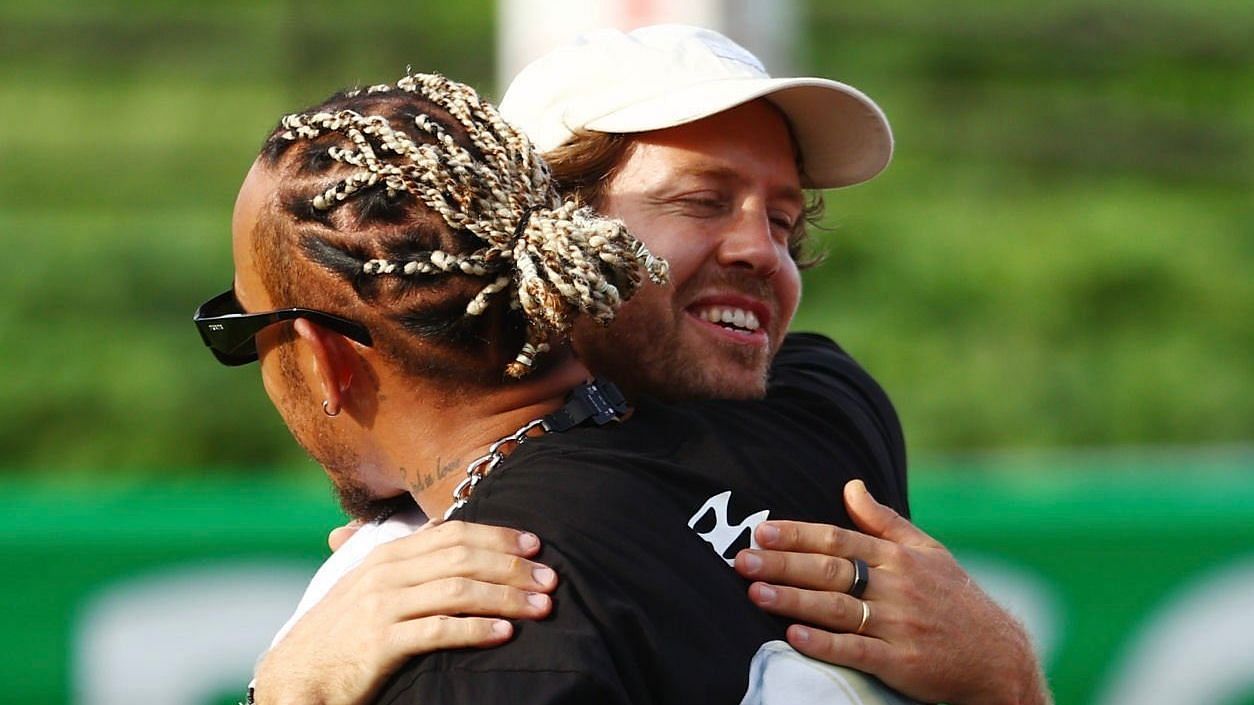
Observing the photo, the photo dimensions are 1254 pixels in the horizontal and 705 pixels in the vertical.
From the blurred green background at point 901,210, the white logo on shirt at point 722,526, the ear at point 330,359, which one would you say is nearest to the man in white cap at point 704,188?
the white logo on shirt at point 722,526

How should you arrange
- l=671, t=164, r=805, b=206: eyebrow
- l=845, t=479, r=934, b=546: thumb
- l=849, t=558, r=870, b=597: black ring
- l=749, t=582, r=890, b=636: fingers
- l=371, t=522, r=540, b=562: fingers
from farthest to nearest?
l=671, t=164, r=805, b=206: eyebrow
l=845, t=479, r=934, b=546: thumb
l=849, t=558, r=870, b=597: black ring
l=749, t=582, r=890, b=636: fingers
l=371, t=522, r=540, b=562: fingers

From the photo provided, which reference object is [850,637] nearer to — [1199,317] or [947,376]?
[947,376]

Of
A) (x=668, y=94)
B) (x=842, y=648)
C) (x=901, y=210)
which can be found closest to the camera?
(x=842, y=648)

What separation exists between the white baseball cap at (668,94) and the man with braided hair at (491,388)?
406mm

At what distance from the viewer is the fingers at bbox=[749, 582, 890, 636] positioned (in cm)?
198

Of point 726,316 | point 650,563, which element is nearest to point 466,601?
point 650,563

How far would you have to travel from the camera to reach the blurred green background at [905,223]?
8.86 meters

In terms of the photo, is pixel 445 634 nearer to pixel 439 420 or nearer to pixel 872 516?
pixel 439 420

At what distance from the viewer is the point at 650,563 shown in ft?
6.13

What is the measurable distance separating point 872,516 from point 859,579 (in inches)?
5.5

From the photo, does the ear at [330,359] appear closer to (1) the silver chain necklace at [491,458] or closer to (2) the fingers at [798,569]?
(1) the silver chain necklace at [491,458]

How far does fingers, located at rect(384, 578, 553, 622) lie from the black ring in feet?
1.57

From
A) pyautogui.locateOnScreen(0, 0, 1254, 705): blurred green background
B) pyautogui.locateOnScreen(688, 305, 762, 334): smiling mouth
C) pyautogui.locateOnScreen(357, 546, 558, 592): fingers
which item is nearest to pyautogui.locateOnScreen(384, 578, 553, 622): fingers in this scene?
pyautogui.locateOnScreen(357, 546, 558, 592): fingers

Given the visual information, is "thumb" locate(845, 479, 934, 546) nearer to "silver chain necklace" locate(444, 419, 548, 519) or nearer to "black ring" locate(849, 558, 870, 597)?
"black ring" locate(849, 558, 870, 597)
